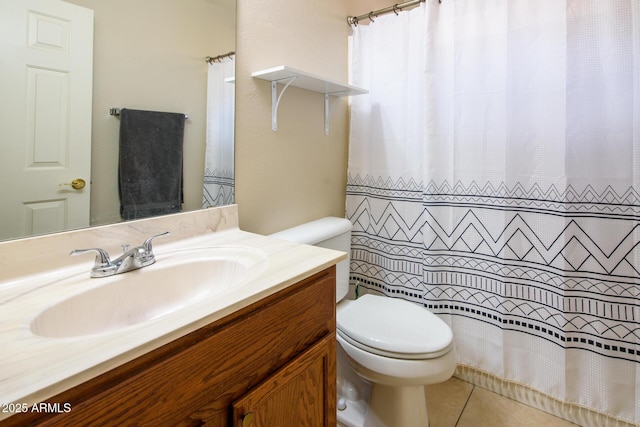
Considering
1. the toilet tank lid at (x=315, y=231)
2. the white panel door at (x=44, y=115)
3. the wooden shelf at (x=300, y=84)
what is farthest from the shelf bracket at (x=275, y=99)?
the white panel door at (x=44, y=115)

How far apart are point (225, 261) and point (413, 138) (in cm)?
110

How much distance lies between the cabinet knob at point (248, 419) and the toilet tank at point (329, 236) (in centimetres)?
70

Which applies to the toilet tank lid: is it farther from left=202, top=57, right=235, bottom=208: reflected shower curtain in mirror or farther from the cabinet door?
the cabinet door

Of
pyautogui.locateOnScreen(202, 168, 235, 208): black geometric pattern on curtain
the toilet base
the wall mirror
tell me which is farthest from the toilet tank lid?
the toilet base

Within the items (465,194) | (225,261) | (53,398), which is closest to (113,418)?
(53,398)

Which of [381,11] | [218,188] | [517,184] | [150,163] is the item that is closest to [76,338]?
[150,163]

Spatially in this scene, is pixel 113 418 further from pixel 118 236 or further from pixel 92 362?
pixel 118 236

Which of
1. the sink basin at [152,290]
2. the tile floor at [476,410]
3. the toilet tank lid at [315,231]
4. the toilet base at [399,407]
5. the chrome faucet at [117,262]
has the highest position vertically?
the toilet tank lid at [315,231]

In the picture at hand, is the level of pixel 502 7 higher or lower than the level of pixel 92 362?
higher

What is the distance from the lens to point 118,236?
95 cm

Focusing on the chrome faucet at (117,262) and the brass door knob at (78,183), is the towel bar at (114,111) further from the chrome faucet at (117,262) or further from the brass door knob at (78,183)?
the chrome faucet at (117,262)

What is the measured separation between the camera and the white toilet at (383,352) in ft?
3.73

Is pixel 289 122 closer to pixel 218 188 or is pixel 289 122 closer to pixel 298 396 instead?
pixel 218 188

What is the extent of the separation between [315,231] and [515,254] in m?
0.85
